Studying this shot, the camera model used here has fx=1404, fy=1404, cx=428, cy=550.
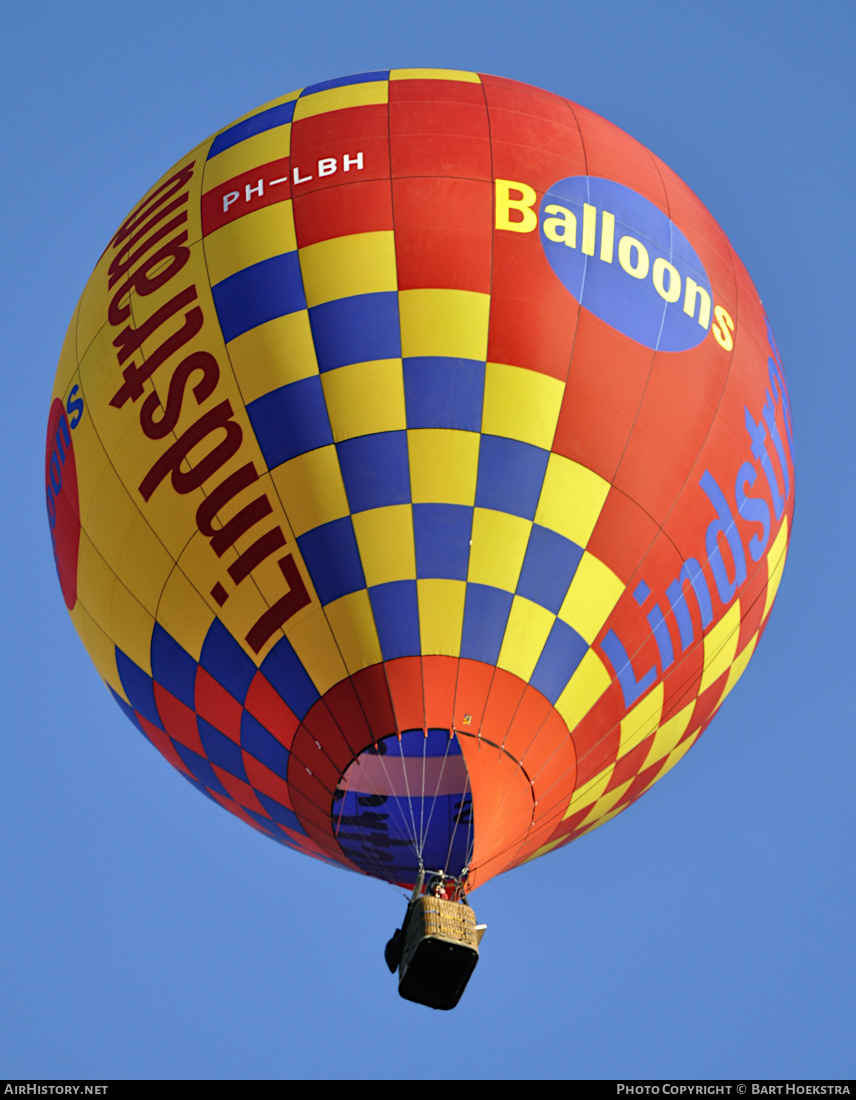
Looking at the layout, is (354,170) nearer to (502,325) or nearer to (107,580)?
(502,325)

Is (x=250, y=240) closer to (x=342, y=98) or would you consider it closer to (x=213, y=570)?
(x=342, y=98)

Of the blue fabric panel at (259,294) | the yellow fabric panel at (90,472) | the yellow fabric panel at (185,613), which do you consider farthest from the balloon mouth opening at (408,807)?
the blue fabric panel at (259,294)

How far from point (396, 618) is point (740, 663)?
3477 mm

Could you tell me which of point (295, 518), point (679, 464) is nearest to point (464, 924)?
point (295, 518)

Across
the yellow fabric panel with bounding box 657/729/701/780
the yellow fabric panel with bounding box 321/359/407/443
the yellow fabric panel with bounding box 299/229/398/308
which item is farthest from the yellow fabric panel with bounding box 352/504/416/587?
the yellow fabric panel with bounding box 657/729/701/780

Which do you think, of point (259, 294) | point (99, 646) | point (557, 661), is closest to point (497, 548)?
point (557, 661)

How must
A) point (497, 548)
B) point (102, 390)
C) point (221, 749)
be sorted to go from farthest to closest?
point (102, 390), point (221, 749), point (497, 548)

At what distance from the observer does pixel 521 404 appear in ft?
29.6

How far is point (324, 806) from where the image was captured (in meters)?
9.11

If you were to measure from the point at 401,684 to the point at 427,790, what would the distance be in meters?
0.91

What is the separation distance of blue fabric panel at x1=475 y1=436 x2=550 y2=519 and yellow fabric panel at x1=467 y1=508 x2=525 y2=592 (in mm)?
70

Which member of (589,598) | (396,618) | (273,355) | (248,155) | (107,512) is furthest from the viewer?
(248,155)

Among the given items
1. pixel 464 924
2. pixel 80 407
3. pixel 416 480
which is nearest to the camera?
pixel 464 924

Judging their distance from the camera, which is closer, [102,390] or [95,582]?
[102,390]
